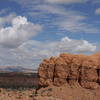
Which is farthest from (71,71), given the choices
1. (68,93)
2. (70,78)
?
(68,93)

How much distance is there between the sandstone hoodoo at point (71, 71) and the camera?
50750 millimetres

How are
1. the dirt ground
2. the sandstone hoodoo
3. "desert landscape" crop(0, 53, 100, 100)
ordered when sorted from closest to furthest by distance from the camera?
the dirt ground
"desert landscape" crop(0, 53, 100, 100)
the sandstone hoodoo

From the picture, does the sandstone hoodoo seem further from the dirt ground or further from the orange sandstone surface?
the dirt ground

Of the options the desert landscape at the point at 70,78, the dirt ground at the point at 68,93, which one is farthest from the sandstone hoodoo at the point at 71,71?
the dirt ground at the point at 68,93

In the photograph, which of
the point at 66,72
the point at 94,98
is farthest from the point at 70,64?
the point at 94,98

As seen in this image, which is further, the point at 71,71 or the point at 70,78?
the point at 71,71

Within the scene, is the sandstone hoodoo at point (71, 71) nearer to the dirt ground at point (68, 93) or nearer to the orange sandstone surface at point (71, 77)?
the orange sandstone surface at point (71, 77)

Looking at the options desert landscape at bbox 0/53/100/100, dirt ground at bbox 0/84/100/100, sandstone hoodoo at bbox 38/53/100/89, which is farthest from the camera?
sandstone hoodoo at bbox 38/53/100/89

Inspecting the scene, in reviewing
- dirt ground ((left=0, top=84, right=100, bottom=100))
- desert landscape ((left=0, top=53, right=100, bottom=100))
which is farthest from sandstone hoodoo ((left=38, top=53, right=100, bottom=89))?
dirt ground ((left=0, top=84, right=100, bottom=100))

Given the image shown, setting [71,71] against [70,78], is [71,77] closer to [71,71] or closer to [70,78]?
[70,78]

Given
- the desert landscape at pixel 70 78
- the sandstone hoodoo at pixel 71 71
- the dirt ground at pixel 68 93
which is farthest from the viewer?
the sandstone hoodoo at pixel 71 71

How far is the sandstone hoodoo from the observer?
50.8m

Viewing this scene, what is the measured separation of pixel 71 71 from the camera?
173 ft

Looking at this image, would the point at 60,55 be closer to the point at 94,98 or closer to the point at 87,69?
the point at 87,69
